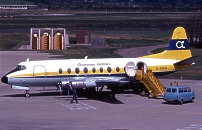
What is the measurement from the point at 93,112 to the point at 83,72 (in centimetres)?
902

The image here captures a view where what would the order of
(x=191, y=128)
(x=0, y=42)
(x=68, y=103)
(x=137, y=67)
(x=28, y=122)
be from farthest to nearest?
(x=0, y=42)
(x=137, y=67)
(x=68, y=103)
(x=28, y=122)
(x=191, y=128)

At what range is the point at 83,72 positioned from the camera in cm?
5462

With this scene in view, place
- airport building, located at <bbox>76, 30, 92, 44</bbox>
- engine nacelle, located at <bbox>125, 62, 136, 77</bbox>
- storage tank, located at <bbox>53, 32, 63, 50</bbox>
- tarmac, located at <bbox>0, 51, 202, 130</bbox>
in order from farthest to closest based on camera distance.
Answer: airport building, located at <bbox>76, 30, 92, 44</bbox> < storage tank, located at <bbox>53, 32, 63, 50</bbox> < engine nacelle, located at <bbox>125, 62, 136, 77</bbox> < tarmac, located at <bbox>0, 51, 202, 130</bbox>

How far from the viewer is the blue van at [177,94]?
49.5 meters

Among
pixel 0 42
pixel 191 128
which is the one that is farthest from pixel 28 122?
pixel 0 42

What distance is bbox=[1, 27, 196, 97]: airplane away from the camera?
176 ft

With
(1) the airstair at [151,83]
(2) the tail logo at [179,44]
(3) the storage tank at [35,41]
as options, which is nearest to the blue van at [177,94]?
(1) the airstair at [151,83]

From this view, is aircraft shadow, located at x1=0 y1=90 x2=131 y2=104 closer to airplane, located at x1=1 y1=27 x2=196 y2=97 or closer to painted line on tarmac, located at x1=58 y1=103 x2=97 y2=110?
airplane, located at x1=1 y1=27 x2=196 y2=97

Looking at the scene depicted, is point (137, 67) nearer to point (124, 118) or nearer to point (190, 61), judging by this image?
point (190, 61)

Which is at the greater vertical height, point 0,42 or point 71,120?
point 0,42

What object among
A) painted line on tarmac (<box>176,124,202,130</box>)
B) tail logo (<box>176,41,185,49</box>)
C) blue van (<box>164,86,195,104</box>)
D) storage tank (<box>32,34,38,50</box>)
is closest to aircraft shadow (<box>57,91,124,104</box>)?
blue van (<box>164,86,195,104</box>)

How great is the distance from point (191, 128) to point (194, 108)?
360 inches

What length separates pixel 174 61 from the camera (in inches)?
2275

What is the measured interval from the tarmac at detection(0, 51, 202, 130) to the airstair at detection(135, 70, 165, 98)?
4.00 feet
